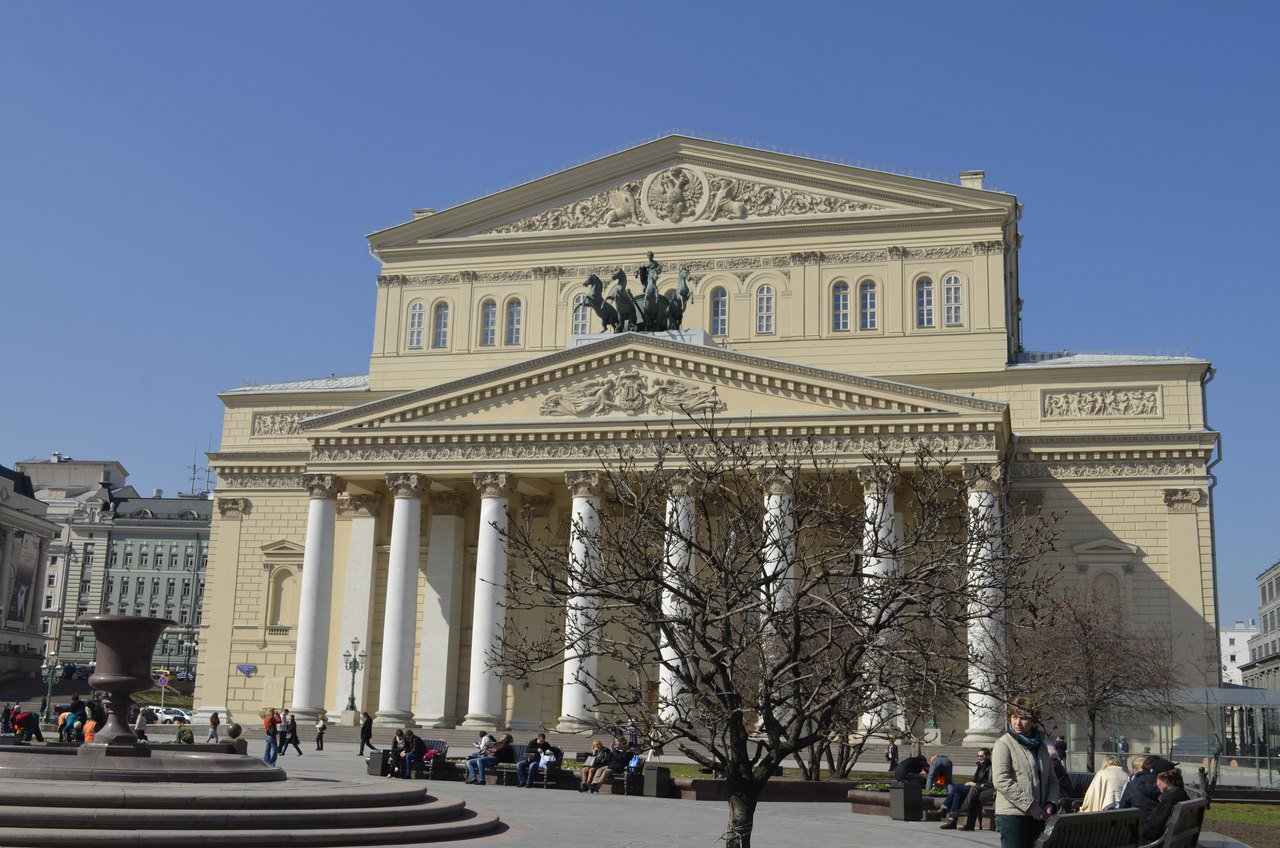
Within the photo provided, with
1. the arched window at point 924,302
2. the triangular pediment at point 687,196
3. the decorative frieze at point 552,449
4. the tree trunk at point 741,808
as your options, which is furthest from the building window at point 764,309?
the tree trunk at point 741,808

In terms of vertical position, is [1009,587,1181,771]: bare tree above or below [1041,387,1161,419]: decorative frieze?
below

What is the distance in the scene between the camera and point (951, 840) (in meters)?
20.3

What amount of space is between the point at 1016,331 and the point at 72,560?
86.9m

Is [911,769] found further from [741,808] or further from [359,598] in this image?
[359,598]

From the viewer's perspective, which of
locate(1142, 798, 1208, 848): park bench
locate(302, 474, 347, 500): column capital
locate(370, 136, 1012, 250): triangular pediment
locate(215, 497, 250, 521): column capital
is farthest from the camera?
locate(215, 497, 250, 521): column capital

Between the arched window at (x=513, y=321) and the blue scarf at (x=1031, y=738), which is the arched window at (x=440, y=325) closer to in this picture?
the arched window at (x=513, y=321)

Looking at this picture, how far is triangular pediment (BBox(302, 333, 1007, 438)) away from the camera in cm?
4184

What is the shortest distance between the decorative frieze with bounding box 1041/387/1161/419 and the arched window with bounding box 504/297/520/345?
20.4 metres

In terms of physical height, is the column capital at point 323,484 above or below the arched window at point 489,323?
below

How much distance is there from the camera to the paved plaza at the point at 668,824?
18531mm

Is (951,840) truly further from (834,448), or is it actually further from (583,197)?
(583,197)

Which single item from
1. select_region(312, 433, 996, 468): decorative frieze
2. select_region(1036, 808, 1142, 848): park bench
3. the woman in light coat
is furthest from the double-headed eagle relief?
select_region(1036, 808, 1142, 848): park bench

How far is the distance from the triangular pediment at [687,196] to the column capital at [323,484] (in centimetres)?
1378

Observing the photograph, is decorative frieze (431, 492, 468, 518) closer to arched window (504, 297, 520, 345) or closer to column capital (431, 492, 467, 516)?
column capital (431, 492, 467, 516)
